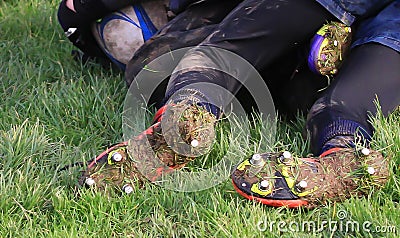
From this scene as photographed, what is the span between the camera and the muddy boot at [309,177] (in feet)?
6.81

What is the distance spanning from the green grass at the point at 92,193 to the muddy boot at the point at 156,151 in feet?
0.16

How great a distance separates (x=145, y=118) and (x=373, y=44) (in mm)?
843

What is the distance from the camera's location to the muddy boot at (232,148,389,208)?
2.08m

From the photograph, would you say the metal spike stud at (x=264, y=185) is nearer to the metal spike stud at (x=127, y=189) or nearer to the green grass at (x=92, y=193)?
the green grass at (x=92, y=193)

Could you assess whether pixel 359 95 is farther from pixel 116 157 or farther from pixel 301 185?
pixel 116 157

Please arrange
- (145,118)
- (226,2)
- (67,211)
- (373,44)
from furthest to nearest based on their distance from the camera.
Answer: (226,2) < (145,118) < (373,44) < (67,211)

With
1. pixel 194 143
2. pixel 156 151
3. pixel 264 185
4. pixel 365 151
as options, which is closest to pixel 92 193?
pixel 156 151

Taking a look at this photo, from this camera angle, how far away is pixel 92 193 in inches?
83.7

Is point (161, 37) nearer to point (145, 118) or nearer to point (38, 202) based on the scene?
point (145, 118)

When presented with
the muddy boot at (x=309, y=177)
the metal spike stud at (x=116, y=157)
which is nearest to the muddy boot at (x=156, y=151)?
the metal spike stud at (x=116, y=157)

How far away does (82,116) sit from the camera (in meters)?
2.76

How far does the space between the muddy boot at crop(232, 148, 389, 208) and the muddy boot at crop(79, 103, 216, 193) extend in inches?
6.3

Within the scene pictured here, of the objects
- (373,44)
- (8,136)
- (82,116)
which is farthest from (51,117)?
(373,44)

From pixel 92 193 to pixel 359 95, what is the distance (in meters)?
0.89
